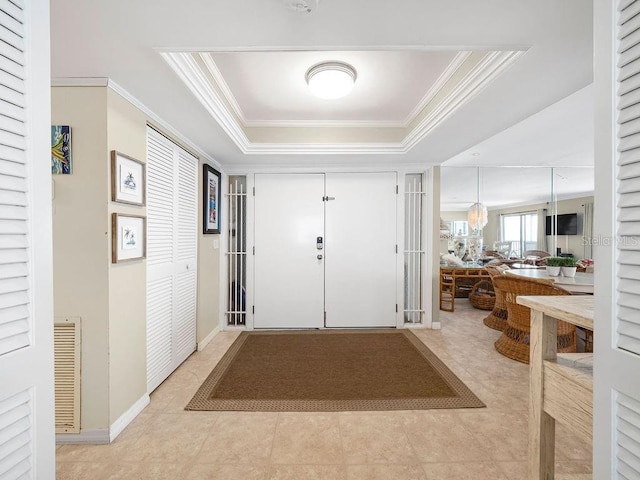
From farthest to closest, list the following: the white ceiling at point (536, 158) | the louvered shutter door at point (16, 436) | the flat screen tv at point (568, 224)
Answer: the flat screen tv at point (568, 224) → the white ceiling at point (536, 158) → the louvered shutter door at point (16, 436)

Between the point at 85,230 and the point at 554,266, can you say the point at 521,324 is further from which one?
the point at 85,230

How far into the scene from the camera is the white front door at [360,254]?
377cm

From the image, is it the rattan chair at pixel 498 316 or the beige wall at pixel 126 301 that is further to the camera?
the rattan chair at pixel 498 316

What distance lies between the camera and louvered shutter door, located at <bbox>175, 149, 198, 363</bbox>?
2.69m

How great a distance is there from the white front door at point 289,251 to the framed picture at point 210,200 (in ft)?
1.62

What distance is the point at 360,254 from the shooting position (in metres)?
3.78

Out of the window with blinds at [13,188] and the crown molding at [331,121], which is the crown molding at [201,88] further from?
the window with blinds at [13,188]

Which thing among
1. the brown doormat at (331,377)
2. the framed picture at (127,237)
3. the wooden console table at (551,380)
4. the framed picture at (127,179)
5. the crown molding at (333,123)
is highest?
the crown molding at (333,123)

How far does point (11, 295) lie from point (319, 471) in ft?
5.10

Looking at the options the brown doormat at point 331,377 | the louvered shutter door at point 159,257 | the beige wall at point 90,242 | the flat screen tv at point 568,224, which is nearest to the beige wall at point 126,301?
the beige wall at point 90,242

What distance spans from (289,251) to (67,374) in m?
2.43

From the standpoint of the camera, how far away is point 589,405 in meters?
0.89

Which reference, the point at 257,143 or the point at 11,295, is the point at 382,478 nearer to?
the point at 11,295

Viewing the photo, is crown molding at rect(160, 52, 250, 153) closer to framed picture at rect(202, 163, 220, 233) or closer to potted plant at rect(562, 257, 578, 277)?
framed picture at rect(202, 163, 220, 233)
